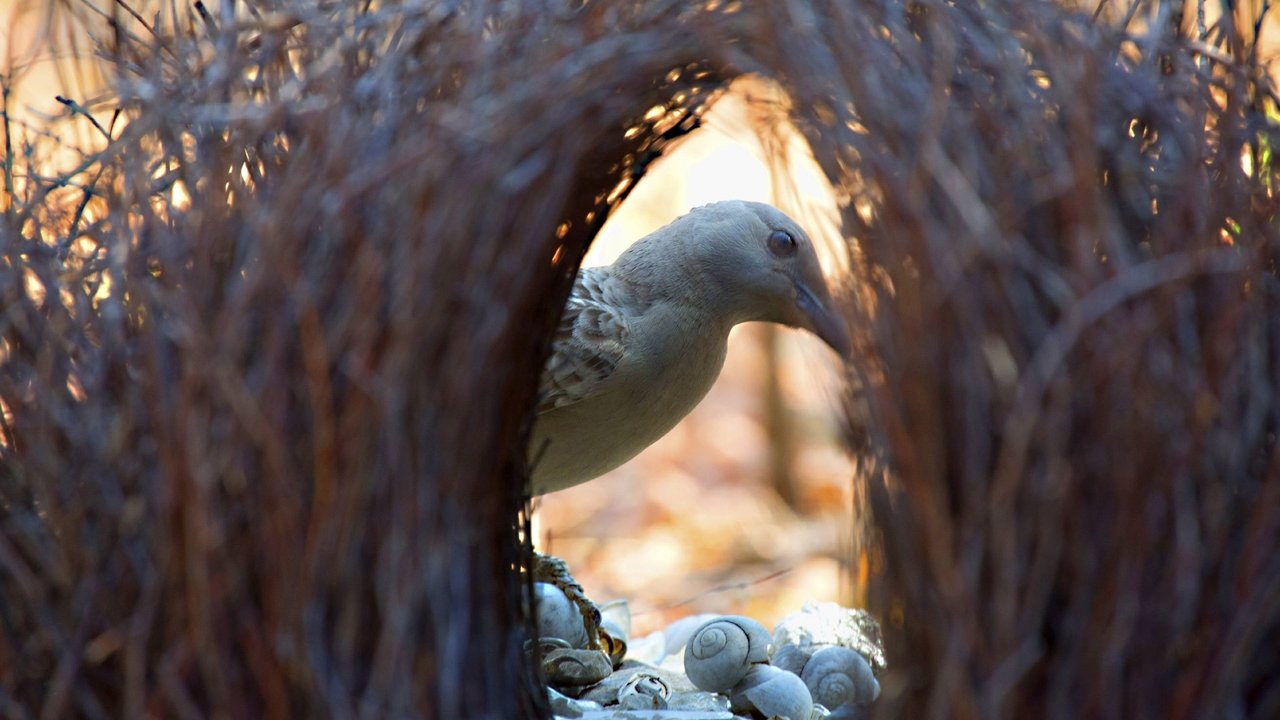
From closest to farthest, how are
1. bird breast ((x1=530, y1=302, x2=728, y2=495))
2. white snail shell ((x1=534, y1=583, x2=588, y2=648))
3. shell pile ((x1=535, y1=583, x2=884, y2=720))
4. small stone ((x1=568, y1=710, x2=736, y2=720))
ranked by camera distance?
small stone ((x1=568, y1=710, x2=736, y2=720)) → shell pile ((x1=535, y1=583, x2=884, y2=720)) → white snail shell ((x1=534, y1=583, x2=588, y2=648)) → bird breast ((x1=530, y1=302, x2=728, y2=495))

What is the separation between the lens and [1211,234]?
3.13 feet

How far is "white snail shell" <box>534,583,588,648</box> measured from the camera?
1.69 m

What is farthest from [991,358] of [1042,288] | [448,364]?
[448,364]

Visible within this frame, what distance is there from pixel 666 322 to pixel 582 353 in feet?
0.49

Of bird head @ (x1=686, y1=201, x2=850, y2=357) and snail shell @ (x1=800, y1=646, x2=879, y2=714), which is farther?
bird head @ (x1=686, y1=201, x2=850, y2=357)

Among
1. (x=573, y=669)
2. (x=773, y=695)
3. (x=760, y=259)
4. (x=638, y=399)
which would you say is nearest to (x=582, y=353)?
(x=638, y=399)

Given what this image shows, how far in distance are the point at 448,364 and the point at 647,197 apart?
4464 mm

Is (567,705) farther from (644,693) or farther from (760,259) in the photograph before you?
(760,259)

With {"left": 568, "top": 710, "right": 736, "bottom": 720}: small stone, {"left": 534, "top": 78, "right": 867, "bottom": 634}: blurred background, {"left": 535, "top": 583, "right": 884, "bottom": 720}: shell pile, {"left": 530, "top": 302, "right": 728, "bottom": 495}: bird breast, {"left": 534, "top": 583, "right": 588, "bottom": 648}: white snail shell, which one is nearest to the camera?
{"left": 568, "top": 710, "right": 736, "bottom": 720}: small stone

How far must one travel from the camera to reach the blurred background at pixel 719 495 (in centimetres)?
432

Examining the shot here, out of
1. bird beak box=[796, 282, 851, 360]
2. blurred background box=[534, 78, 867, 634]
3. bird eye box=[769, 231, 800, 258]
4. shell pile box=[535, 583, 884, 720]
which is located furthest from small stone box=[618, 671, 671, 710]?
blurred background box=[534, 78, 867, 634]

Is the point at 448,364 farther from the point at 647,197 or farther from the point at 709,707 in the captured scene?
the point at 647,197

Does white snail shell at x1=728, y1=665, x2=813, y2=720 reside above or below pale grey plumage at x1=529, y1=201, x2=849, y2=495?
below

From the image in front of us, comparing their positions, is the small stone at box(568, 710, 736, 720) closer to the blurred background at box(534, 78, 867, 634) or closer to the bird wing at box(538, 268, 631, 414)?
the bird wing at box(538, 268, 631, 414)
